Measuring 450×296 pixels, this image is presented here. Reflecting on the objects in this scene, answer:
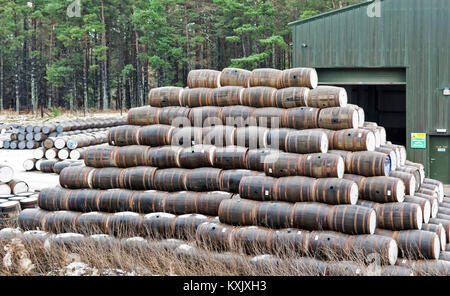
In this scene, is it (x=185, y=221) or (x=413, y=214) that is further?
(x=185, y=221)

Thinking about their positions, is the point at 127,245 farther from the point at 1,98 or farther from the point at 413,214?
the point at 1,98

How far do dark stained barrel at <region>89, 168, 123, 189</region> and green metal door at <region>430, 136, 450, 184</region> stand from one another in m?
13.9

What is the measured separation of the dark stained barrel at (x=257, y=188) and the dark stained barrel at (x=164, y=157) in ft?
5.98

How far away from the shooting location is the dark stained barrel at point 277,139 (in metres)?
11.0

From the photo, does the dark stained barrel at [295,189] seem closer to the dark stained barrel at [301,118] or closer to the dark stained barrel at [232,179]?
the dark stained barrel at [232,179]

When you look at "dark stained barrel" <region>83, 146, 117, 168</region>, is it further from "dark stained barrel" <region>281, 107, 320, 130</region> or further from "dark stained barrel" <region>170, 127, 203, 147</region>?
"dark stained barrel" <region>281, 107, 320, 130</region>

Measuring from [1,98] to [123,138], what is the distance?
166 ft

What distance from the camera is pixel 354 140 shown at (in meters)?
10.5

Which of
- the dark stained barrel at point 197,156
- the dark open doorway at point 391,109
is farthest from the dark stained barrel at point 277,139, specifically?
the dark open doorway at point 391,109

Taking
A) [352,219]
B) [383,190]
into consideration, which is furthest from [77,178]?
[383,190]

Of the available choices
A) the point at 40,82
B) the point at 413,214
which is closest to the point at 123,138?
the point at 413,214

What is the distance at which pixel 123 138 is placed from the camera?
12.0m

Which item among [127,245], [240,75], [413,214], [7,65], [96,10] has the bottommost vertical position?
[127,245]

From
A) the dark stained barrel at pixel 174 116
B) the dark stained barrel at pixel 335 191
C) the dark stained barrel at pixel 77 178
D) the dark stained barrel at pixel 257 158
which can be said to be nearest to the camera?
the dark stained barrel at pixel 335 191
